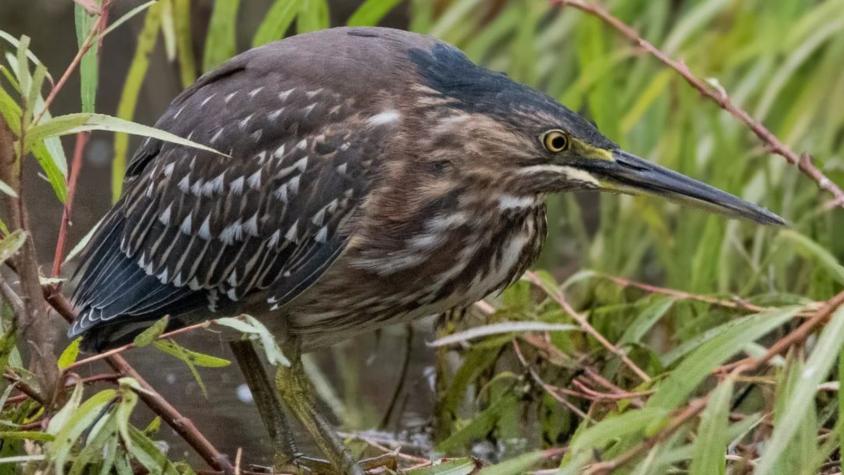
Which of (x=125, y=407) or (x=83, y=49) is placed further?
(x=83, y=49)

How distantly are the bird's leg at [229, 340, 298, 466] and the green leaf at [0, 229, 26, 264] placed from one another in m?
1.12

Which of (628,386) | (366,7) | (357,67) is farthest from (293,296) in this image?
(366,7)

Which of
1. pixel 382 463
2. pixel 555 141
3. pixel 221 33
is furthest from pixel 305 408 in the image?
pixel 221 33

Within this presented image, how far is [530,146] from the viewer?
3018 millimetres

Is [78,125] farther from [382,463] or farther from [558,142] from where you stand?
[382,463]

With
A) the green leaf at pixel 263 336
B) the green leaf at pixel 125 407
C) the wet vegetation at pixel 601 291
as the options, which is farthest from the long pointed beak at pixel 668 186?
the green leaf at pixel 125 407

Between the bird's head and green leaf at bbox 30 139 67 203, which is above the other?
the bird's head

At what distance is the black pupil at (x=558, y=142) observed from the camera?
3.00 m

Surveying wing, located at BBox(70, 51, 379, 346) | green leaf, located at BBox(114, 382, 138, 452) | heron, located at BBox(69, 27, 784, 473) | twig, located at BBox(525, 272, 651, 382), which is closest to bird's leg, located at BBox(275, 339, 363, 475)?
heron, located at BBox(69, 27, 784, 473)

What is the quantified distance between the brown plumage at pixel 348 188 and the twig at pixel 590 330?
0.36m

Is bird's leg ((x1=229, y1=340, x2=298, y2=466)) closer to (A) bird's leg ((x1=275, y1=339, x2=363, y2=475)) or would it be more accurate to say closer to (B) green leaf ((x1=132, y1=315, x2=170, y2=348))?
(A) bird's leg ((x1=275, y1=339, x2=363, y2=475))

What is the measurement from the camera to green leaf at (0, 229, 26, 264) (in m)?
2.41

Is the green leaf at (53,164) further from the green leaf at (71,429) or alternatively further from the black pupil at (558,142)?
the black pupil at (558,142)

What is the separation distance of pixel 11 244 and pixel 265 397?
121 centimetres
